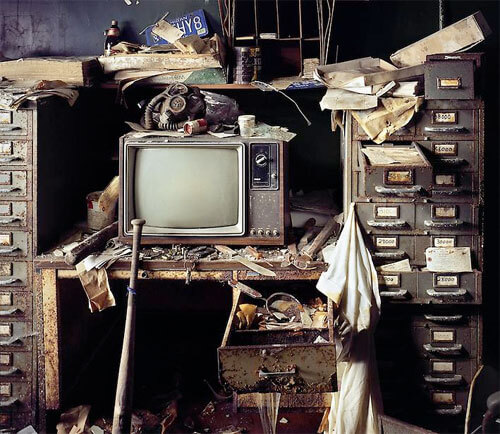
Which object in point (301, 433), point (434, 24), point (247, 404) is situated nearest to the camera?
point (247, 404)

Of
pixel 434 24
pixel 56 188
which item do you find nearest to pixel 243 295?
pixel 56 188

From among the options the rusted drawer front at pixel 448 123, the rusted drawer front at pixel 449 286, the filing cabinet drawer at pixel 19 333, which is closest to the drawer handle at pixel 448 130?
the rusted drawer front at pixel 448 123

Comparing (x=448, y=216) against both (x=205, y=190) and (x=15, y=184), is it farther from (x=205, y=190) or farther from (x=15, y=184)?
(x=15, y=184)

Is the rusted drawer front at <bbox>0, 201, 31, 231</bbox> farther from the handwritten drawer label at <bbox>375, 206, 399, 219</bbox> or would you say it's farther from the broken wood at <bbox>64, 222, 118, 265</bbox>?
the handwritten drawer label at <bbox>375, 206, 399, 219</bbox>

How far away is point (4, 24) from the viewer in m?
3.94

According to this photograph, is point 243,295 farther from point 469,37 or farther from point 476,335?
point 469,37

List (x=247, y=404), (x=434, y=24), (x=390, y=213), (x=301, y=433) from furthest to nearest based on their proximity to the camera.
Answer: (x=434, y=24), (x=301, y=433), (x=390, y=213), (x=247, y=404)

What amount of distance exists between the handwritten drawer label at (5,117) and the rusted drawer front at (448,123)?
1777 mm

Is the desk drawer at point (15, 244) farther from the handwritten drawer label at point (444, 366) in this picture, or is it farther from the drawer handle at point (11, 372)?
the handwritten drawer label at point (444, 366)

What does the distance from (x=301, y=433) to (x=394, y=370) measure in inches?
21.0

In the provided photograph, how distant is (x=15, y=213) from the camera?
310 centimetres

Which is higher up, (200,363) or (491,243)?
(491,243)

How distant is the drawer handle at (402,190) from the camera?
294 cm

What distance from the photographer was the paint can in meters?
3.18
